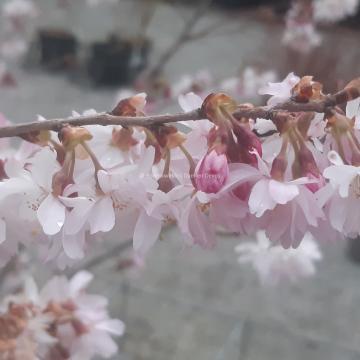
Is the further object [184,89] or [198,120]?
[184,89]

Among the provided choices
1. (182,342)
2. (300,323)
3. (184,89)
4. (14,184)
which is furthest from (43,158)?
(184,89)

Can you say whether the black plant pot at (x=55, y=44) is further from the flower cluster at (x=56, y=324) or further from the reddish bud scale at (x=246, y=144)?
the reddish bud scale at (x=246, y=144)

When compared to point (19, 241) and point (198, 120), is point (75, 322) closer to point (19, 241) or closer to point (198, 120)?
point (19, 241)

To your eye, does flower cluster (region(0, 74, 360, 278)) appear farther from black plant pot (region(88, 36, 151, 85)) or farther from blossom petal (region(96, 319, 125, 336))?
black plant pot (region(88, 36, 151, 85))

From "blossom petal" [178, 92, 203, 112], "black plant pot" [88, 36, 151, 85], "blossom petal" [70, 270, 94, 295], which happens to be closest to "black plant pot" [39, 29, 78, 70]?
"black plant pot" [88, 36, 151, 85]

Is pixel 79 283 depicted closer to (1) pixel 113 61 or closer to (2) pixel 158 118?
(2) pixel 158 118

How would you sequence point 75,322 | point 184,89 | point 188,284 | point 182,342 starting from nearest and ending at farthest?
point 75,322, point 182,342, point 188,284, point 184,89
